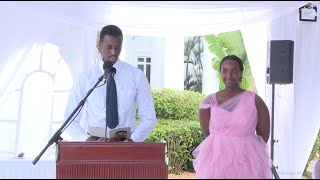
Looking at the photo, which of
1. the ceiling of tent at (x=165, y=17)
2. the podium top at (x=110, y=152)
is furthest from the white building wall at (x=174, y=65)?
the podium top at (x=110, y=152)

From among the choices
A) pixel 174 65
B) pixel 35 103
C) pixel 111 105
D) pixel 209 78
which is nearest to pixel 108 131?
pixel 111 105

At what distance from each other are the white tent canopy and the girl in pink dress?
1119 millimetres

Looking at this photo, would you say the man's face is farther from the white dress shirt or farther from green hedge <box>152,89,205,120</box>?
green hedge <box>152,89,205,120</box>

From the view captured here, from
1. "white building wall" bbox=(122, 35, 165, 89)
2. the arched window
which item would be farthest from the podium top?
"white building wall" bbox=(122, 35, 165, 89)

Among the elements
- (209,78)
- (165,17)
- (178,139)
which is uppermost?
(165,17)

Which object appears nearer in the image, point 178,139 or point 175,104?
point 178,139

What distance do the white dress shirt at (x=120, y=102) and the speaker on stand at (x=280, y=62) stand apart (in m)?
2.10

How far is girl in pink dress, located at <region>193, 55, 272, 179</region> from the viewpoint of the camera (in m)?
3.62

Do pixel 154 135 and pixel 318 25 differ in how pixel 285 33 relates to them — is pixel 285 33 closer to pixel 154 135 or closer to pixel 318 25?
pixel 318 25

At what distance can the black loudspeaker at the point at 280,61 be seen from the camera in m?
5.32

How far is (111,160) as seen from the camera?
255cm

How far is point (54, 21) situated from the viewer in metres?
5.27

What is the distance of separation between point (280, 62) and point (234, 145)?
6.32 feet

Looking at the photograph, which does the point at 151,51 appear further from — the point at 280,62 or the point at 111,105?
the point at 111,105
